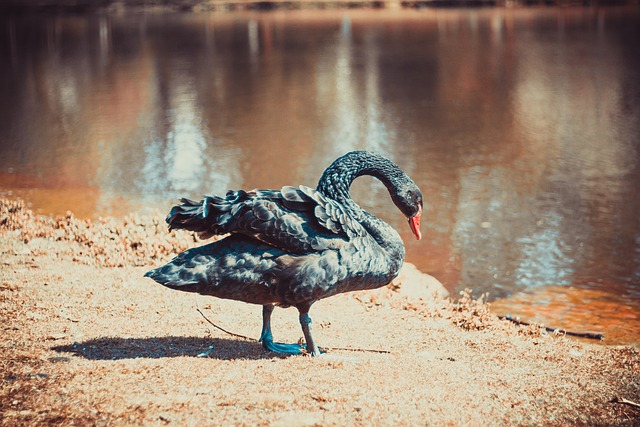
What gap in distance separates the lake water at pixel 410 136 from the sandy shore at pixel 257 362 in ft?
8.61

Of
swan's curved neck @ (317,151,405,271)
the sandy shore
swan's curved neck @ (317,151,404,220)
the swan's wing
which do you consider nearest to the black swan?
the swan's wing

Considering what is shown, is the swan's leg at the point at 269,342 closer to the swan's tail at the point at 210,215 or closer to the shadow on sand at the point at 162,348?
the shadow on sand at the point at 162,348

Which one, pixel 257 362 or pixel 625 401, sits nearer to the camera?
pixel 625 401

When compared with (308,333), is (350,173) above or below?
above

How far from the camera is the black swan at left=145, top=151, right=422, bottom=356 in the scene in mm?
6656

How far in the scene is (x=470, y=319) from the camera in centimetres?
902

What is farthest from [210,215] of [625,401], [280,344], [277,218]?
[625,401]

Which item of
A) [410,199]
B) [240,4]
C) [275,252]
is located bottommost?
[240,4]

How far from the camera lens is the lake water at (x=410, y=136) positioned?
1291cm

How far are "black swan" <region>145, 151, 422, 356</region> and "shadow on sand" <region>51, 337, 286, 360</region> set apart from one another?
39 centimetres

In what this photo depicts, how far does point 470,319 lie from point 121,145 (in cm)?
1441

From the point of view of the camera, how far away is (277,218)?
22.1ft

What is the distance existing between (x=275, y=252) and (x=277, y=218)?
30cm

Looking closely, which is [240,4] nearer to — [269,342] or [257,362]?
[269,342]
